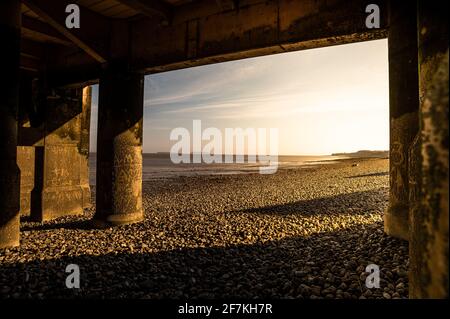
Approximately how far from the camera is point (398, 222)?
162 inches

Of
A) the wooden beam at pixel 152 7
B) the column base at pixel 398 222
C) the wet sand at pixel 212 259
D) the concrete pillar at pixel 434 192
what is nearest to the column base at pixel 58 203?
the wet sand at pixel 212 259

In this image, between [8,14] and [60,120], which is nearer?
[8,14]

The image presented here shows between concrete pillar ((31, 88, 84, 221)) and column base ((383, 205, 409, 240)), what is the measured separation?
8.27m

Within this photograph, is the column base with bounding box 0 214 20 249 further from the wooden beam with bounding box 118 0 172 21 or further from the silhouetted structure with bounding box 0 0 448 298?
the wooden beam with bounding box 118 0 172 21

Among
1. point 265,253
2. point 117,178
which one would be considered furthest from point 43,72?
point 265,253

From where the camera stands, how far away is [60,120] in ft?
26.0

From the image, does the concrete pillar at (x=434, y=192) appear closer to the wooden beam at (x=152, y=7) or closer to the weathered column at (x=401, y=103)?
the weathered column at (x=401, y=103)

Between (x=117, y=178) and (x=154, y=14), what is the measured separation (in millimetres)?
3629

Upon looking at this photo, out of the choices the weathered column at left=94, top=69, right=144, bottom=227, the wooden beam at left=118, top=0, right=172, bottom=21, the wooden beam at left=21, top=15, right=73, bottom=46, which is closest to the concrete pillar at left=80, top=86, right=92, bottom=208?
the wooden beam at left=21, top=15, right=73, bottom=46

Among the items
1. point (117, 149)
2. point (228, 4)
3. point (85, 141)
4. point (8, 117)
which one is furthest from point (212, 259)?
point (85, 141)

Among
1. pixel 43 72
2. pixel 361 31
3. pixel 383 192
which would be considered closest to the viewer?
pixel 361 31

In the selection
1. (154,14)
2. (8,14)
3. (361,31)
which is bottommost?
(361,31)

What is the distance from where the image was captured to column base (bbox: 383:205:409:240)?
4023 millimetres
